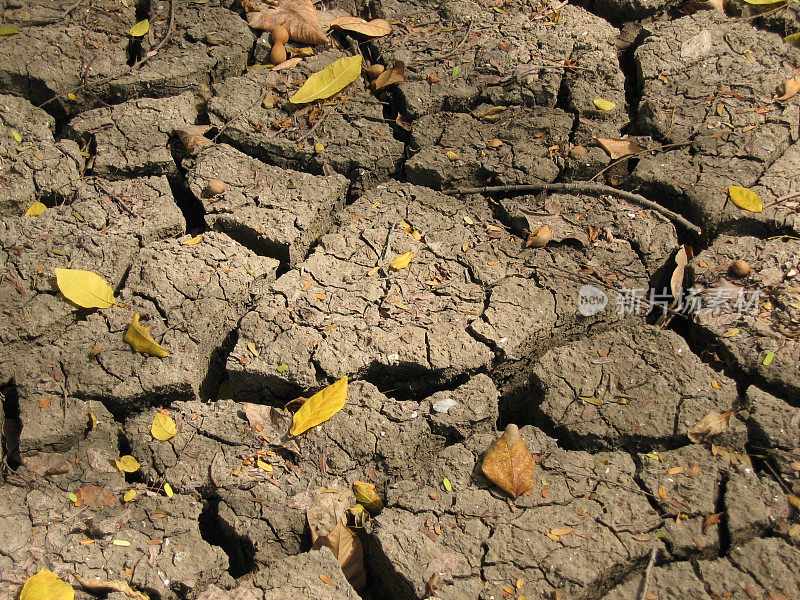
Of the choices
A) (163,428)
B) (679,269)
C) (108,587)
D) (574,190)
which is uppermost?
(574,190)

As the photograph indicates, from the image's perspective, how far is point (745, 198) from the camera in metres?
2.61

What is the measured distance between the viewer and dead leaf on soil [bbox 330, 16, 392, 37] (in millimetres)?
3078

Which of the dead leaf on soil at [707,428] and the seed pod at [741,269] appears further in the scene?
the seed pod at [741,269]

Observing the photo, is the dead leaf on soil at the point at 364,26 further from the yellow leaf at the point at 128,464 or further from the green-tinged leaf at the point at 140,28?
the yellow leaf at the point at 128,464

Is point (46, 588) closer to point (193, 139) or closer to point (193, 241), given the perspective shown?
point (193, 241)

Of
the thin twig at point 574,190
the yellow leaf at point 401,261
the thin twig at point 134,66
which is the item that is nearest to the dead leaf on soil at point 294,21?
the thin twig at point 134,66

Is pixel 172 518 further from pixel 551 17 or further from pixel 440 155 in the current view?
pixel 551 17

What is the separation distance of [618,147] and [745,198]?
53cm

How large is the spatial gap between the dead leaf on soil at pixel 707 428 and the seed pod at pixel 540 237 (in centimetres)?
83

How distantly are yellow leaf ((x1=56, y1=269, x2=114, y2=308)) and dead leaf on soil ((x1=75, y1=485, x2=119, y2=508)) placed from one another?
0.65m

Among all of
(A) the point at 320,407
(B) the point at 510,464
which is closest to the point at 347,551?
(A) the point at 320,407

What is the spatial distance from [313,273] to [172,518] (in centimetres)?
96

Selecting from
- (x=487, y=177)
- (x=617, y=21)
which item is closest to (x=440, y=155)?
(x=487, y=177)

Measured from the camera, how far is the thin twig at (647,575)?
1817 millimetres
